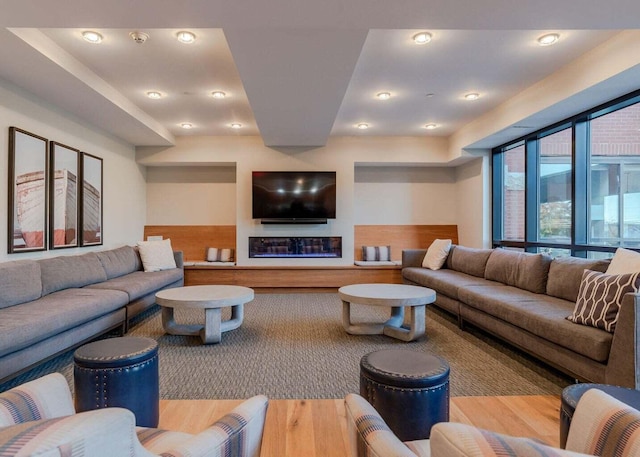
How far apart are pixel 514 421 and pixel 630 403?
2.71 feet

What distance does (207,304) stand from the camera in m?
3.25

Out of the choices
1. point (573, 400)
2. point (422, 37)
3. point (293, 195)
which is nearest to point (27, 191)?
point (293, 195)

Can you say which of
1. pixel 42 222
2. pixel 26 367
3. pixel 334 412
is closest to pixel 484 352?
pixel 334 412

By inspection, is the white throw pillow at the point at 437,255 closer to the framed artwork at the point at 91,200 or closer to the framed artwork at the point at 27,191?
the framed artwork at the point at 91,200

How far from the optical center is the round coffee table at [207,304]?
10.8ft

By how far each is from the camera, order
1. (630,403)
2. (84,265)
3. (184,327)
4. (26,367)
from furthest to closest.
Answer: (84,265), (184,327), (26,367), (630,403)

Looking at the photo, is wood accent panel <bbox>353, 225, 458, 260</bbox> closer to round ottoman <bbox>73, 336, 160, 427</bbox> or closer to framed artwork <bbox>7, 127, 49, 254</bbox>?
framed artwork <bbox>7, 127, 49, 254</bbox>

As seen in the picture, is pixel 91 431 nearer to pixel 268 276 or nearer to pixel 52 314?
pixel 52 314

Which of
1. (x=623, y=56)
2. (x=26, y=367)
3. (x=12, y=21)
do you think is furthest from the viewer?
(x=623, y=56)

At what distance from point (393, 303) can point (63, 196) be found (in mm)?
3959

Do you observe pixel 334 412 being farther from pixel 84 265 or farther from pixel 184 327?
pixel 84 265

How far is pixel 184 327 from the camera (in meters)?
3.68

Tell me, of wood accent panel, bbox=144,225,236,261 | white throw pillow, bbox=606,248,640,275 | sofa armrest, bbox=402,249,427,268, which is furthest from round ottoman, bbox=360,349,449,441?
wood accent panel, bbox=144,225,236,261

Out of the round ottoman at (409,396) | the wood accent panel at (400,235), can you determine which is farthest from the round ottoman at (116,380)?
the wood accent panel at (400,235)
